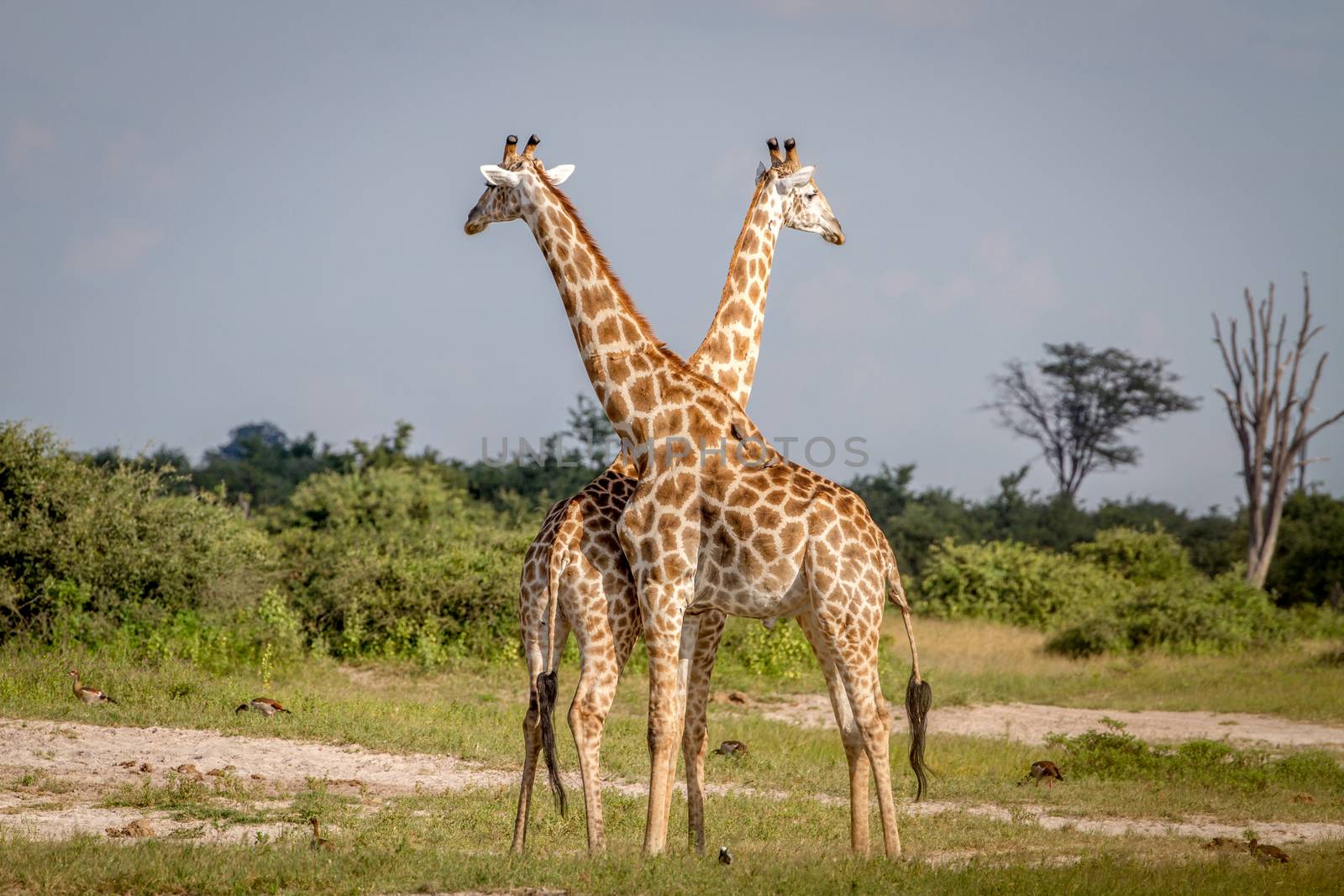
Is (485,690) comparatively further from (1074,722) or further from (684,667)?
(684,667)

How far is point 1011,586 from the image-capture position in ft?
80.8

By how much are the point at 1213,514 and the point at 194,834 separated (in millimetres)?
40874

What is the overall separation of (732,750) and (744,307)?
160 inches

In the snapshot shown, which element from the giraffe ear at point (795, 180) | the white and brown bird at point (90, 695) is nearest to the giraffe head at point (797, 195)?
the giraffe ear at point (795, 180)

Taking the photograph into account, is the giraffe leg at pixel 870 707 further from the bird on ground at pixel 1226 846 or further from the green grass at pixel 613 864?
the bird on ground at pixel 1226 846

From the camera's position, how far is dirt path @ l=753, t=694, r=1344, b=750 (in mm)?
13547

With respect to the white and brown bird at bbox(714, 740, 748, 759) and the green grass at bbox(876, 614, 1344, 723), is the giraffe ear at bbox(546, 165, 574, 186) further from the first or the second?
the green grass at bbox(876, 614, 1344, 723)

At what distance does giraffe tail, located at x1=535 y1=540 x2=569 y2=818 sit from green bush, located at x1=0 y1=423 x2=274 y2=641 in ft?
27.3

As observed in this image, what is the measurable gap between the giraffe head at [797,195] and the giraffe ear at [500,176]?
1970 mm

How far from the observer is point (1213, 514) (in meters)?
43.0

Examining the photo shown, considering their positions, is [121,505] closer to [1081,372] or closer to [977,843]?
[977,843]

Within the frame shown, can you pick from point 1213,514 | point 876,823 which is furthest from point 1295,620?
point 1213,514

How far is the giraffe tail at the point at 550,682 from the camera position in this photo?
6.99m

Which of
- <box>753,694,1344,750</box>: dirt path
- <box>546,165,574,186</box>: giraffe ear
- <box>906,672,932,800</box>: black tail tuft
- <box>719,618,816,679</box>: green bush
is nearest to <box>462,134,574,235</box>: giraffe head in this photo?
<box>546,165,574,186</box>: giraffe ear
